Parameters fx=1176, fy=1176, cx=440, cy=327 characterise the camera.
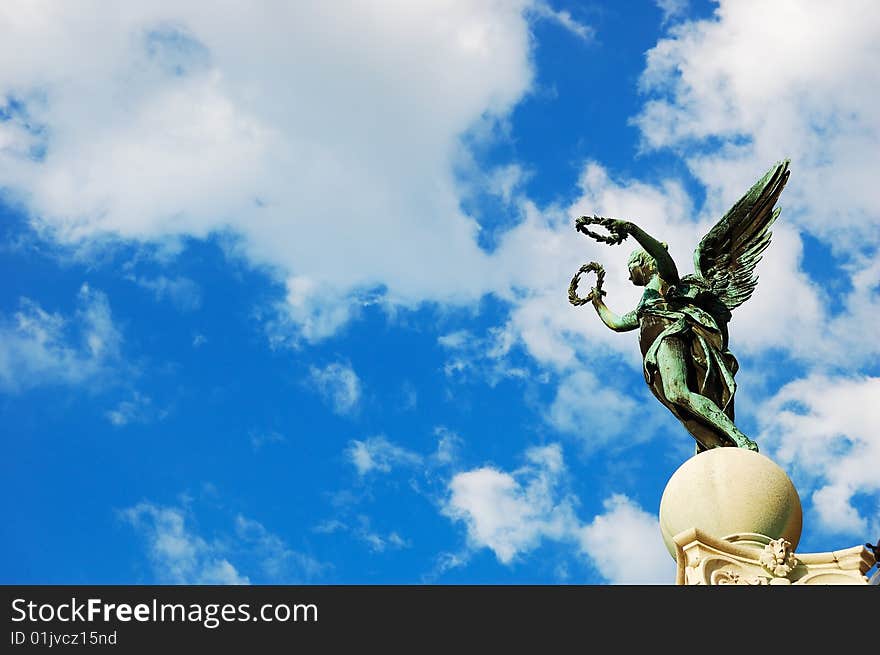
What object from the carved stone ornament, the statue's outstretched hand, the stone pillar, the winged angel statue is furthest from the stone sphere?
the statue's outstretched hand

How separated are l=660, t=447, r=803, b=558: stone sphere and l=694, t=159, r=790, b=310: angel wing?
442 centimetres

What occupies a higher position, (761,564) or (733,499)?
(733,499)

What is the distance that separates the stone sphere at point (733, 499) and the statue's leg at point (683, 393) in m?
1.52

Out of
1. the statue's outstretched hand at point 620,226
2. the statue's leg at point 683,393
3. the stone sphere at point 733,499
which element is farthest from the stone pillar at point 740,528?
the statue's outstretched hand at point 620,226

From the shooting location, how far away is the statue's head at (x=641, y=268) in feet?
62.5

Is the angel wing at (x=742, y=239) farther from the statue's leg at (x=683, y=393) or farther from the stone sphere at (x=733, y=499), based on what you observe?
the stone sphere at (x=733, y=499)

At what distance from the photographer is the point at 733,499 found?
14922 millimetres

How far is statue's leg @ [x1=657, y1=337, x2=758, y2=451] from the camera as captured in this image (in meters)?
→ 17.2

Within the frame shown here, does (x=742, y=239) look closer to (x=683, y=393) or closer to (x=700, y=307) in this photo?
(x=700, y=307)

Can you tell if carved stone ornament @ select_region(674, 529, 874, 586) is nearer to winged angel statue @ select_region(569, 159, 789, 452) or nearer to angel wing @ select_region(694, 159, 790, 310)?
winged angel statue @ select_region(569, 159, 789, 452)

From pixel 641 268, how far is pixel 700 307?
1.15 metres

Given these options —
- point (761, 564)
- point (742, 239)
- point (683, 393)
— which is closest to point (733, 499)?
point (761, 564)

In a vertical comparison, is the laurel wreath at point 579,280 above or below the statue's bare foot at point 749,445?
above
